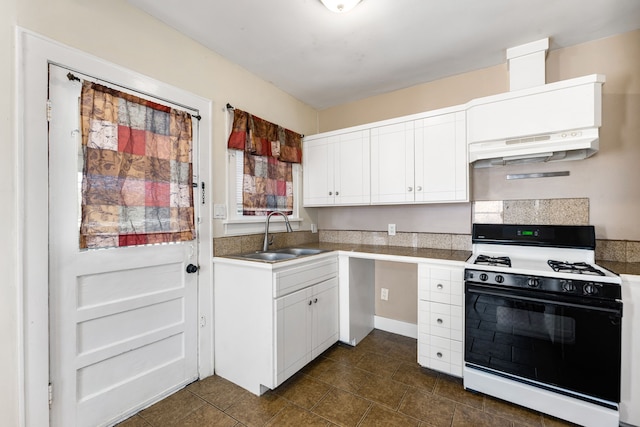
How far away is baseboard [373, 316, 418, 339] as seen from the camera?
2869 millimetres

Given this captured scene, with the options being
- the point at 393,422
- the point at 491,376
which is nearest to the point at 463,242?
the point at 491,376

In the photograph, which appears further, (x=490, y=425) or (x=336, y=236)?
(x=336, y=236)

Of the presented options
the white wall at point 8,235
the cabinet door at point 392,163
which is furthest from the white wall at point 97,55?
the cabinet door at point 392,163

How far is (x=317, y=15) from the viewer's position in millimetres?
1867

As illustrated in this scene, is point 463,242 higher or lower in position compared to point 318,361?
higher

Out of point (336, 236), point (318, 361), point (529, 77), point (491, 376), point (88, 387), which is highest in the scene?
point (529, 77)

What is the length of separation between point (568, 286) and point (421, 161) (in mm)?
1348

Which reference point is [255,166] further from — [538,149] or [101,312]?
[538,149]

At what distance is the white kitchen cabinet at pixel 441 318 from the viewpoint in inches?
81.8

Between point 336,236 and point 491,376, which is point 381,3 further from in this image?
point 491,376

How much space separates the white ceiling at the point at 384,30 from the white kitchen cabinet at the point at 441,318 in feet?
5.70

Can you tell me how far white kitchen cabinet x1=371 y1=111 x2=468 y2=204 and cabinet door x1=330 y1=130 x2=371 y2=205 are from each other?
7cm

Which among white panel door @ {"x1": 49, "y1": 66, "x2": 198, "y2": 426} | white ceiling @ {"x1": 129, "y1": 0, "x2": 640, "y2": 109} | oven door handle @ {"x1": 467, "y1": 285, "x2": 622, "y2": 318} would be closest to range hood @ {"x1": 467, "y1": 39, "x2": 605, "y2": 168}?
white ceiling @ {"x1": 129, "y1": 0, "x2": 640, "y2": 109}

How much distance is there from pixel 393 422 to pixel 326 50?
2.68 meters
